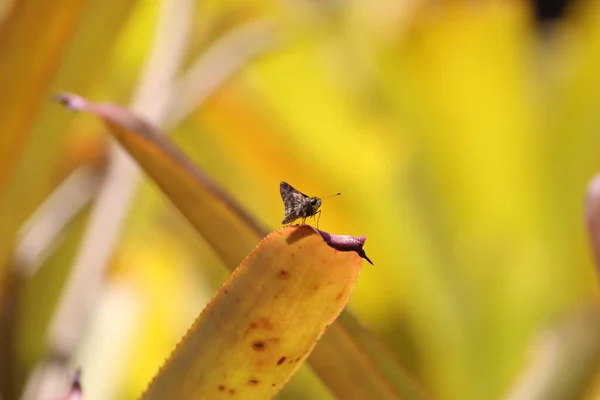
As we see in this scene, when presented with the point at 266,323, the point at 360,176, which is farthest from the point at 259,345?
the point at 360,176

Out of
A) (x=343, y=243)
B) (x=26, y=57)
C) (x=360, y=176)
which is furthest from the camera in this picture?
(x=360, y=176)

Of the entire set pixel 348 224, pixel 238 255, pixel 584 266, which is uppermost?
pixel 238 255

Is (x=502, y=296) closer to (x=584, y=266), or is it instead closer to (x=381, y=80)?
(x=584, y=266)

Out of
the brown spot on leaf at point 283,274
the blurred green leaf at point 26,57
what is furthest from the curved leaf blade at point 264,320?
the blurred green leaf at point 26,57

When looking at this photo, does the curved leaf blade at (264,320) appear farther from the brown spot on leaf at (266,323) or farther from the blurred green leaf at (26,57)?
the blurred green leaf at (26,57)

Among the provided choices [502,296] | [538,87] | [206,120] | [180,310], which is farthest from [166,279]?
[538,87]

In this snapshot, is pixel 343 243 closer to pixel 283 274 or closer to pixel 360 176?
pixel 283 274

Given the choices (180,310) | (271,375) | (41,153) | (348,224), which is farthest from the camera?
(348,224)
